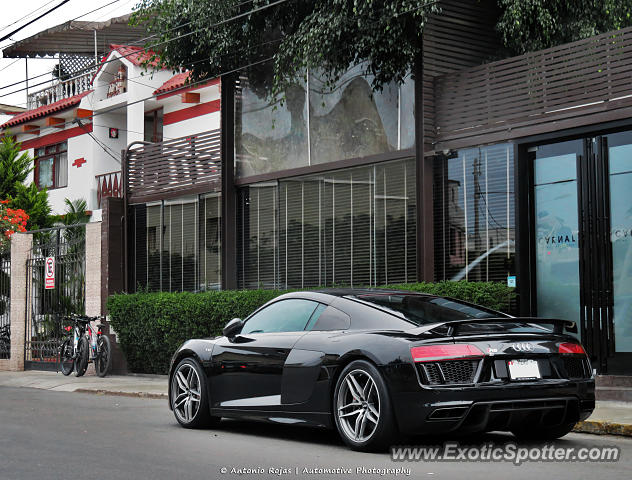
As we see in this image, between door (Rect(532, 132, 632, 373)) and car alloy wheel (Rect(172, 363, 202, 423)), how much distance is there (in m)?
5.72

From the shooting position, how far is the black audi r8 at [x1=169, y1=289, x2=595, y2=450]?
7.21m

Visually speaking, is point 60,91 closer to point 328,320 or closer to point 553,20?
point 553,20

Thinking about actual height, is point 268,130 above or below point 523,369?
above

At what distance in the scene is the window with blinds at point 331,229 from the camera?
1539 cm

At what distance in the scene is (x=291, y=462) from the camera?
7.28m

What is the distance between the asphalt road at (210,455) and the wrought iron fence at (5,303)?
12.7m

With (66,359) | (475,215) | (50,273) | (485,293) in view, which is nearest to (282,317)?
(485,293)

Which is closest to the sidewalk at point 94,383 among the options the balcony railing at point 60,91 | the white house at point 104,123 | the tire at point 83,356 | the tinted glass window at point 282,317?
the tire at point 83,356

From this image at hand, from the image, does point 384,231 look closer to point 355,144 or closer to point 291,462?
point 355,144

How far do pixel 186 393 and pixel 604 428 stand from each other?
4143mm

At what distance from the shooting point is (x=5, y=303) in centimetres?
2375

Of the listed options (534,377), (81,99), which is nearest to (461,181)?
(534,377)

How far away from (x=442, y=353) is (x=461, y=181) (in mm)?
7486

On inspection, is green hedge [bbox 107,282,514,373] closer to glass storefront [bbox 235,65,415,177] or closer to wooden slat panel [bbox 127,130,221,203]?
wooden slat panel [bbox 127,130,221,203]
